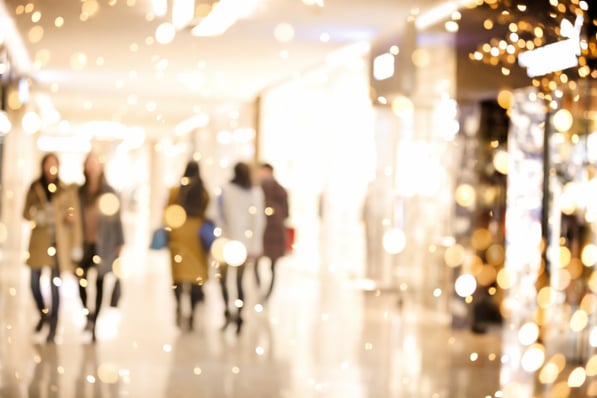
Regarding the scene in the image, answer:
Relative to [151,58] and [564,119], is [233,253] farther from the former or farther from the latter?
[564,119]

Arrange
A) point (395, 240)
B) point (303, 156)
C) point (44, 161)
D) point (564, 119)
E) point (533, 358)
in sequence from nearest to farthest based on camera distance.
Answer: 1. point (44, 161)
2. point (303, 156)
3. point (533, 358)
4. point (564, 119)
5. point (395, 240)

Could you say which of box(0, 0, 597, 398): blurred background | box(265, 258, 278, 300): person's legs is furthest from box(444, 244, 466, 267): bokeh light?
box(265, 258, 278, 300): person's legs

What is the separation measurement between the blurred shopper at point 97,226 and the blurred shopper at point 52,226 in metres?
0.03

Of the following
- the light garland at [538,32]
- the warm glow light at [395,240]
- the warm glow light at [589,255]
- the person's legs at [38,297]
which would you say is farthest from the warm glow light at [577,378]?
the person's legs at [38,297]

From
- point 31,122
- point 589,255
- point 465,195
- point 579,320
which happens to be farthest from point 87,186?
point 589,255

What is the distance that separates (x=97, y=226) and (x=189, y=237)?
308 millimetres

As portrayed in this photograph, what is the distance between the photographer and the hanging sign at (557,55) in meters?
3.40

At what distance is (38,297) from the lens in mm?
3371

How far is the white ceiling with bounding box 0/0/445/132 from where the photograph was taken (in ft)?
10.2

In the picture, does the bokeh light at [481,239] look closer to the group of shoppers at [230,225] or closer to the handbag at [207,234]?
the group of shoppers at [230,225]

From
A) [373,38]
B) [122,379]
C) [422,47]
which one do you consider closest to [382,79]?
[373,38]

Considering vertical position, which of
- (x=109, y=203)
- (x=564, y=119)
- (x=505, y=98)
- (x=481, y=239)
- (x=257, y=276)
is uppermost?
(x=505, y=98)

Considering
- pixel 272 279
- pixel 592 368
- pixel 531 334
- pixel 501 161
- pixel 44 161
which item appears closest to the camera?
pixel 44 161

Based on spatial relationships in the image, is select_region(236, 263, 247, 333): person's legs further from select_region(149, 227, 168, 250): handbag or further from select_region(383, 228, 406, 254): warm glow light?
select_region(383, 228, 406, 254): warm glow light
